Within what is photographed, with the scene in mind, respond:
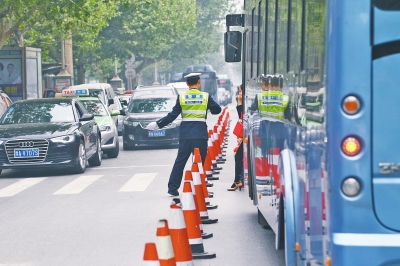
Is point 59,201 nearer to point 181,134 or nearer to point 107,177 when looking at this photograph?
point 181,134

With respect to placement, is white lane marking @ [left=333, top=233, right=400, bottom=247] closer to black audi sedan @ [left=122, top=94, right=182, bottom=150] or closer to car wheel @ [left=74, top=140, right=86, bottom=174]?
car wheel @ [left=74, top=140, right=86, bottom=174]

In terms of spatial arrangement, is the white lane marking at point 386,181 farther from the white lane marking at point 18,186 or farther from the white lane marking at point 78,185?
the white lane marking at point 18,186

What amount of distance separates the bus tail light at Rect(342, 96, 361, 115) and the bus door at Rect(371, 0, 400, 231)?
9 cm

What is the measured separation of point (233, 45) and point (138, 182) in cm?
417

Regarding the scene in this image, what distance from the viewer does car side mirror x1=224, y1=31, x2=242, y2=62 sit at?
12.7 meters

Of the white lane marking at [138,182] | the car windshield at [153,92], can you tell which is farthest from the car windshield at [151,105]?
the white lane marking at [138,182]

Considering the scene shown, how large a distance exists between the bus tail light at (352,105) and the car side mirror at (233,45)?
7872mm

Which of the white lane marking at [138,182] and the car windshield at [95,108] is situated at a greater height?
the car windshield at [95,108]

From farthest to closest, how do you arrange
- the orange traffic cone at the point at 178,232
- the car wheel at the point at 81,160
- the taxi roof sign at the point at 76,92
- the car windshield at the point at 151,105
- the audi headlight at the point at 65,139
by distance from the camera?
the taxi roof sign at the point at 76,92 → the car windshield at the point at 151,105 → the car wheel at the point at 81,160 → the audi headlight at the point at 65,139 → the orange traffic cone at the point at 178,232

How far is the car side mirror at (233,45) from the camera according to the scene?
41.6ft

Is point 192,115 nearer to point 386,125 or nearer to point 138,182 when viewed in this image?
point 138,182

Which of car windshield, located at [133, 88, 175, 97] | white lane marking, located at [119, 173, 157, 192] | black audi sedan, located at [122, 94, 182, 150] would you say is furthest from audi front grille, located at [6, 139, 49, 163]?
car windshield, located at [133, 88, 175, 97]

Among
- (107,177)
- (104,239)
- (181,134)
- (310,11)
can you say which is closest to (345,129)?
(310,11)

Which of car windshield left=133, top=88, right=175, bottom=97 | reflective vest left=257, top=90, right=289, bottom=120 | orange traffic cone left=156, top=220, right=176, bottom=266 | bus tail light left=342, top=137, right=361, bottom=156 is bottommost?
orange traffic cone left=156, top=220, right=176, bottom=266
